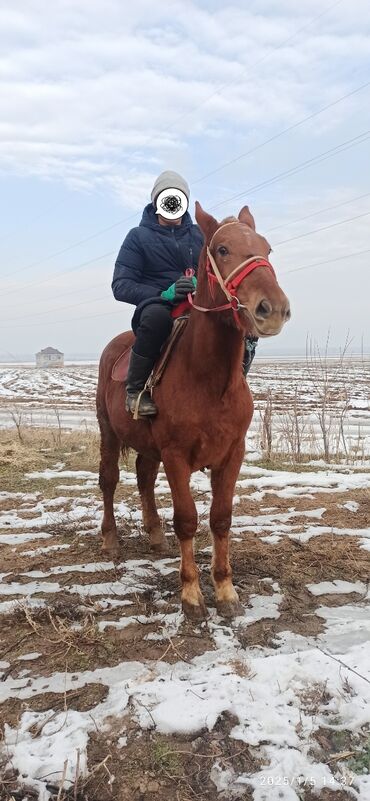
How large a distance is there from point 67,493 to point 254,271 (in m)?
4.71

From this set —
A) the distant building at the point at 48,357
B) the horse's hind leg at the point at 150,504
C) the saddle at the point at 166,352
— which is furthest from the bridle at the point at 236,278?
the distant building at the point at 48,357

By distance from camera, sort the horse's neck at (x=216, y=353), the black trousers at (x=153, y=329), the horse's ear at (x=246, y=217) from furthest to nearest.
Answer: the black trousers at (x=153, y=329)
the horse's ear at (x=246, y=217)
the horse's neck at (x=216, y=353)

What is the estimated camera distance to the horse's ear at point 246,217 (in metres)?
3.21

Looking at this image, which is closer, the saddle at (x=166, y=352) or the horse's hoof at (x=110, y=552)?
the saddle at (x=166, y=352)

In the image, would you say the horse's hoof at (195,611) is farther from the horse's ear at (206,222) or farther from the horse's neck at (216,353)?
the horse's ear at (206,222)

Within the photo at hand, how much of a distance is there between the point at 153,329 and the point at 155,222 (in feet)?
3.58

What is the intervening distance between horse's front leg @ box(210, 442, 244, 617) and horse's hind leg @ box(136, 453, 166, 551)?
1136 millimetres

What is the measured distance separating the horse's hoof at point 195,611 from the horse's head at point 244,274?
1.76 metres

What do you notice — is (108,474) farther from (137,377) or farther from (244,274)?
(244,274)

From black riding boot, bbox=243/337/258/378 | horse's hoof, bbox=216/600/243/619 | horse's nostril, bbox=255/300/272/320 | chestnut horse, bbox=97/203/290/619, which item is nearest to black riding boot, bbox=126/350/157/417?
chestnut horse, bbox=97/203/290/619

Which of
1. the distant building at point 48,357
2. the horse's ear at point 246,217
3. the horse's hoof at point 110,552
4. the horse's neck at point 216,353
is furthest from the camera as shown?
the distant building at point 48,357

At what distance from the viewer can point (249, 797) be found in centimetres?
179

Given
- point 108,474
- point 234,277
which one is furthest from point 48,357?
point 234,277

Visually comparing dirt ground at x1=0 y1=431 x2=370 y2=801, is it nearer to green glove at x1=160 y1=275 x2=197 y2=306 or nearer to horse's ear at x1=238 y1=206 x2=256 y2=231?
green glove at x1=160 y1=275 x2=197 y2=306
